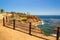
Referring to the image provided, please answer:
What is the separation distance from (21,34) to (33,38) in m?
1.66

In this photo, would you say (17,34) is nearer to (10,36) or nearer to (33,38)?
(10,36)

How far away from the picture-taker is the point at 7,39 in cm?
1291

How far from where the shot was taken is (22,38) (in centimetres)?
1276

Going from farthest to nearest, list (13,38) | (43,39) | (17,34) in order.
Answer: (17,34) → (13,38) → (43,39)

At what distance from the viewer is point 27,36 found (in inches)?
522

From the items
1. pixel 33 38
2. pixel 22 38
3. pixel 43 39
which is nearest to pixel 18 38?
pixel 22 38

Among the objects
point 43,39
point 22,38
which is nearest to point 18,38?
point 22,38

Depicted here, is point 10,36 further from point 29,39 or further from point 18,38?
point 29,39

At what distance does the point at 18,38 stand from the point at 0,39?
1.75m

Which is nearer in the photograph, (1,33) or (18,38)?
(18,38)

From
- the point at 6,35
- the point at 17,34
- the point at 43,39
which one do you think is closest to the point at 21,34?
the point at 17,34

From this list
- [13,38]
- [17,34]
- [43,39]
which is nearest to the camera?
[43,39]

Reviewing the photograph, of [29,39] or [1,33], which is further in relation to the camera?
[1,33]

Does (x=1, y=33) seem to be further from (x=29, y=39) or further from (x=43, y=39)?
(x=43, y=39)
